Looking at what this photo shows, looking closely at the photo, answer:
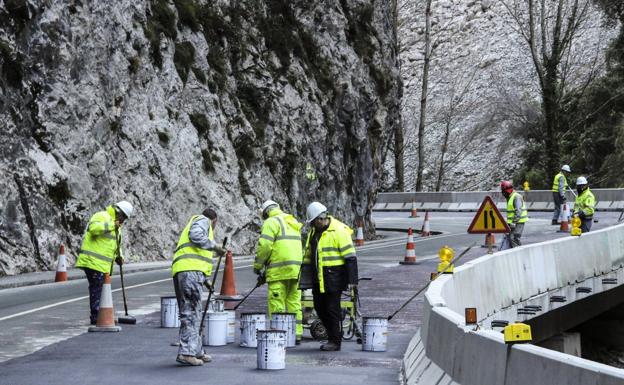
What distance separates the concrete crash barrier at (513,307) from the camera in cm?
624

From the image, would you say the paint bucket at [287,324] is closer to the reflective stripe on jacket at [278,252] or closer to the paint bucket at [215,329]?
the reflective stripe on jacket at [278,252]

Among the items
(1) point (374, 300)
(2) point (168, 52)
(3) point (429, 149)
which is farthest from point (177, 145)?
(3) point (429, 149)

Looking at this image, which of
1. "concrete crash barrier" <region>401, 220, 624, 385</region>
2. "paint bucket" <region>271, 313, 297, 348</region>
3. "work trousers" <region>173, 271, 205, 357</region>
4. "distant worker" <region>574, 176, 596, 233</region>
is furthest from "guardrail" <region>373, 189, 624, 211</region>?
"work trousers" <region>173, 271, 205, 357</region>

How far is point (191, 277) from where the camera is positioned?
40.1 ft

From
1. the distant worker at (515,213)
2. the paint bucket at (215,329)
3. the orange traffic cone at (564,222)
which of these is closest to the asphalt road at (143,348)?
the paint bucket at (215,329)

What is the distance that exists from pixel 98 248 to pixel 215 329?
2.76 m

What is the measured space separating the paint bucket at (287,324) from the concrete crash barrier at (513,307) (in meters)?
1.74

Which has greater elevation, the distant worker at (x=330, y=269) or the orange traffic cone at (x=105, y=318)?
the distant worker at (x=330, y=269)

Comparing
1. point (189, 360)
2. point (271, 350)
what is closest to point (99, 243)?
point (189, 360)

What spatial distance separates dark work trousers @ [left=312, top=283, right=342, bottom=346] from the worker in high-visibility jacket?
41 centimetres

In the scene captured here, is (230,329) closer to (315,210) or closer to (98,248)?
(315,210)

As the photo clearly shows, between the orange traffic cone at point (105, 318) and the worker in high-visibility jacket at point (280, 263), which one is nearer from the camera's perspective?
the worker in high-visibility jacket at point (280, 263)

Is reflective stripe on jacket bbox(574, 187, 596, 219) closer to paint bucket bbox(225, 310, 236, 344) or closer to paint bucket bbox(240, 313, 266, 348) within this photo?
paint bucket bbox(225, 310, 236, 344)

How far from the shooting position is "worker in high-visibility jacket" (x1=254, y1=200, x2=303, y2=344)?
13.8m
